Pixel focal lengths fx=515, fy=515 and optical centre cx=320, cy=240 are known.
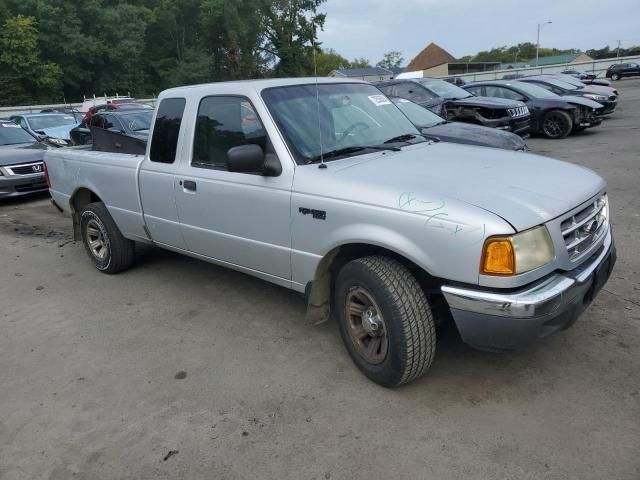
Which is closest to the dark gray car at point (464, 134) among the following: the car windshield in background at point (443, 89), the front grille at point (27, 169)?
the car windshield in background at point (443, 89)

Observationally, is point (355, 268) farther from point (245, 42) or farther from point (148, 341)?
point (245, 42)

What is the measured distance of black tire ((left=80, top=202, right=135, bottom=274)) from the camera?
5.34 m

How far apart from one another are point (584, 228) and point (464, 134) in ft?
16.0

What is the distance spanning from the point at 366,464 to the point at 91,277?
162 inches

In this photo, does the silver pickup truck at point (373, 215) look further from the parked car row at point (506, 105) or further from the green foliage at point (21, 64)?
the green foliage at point (21, 64)

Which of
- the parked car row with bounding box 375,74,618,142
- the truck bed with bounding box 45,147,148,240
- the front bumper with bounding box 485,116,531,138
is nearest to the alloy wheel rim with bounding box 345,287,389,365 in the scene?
the truck bed with bounding box 45,147,148,240

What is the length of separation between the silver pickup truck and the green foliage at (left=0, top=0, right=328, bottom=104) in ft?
140

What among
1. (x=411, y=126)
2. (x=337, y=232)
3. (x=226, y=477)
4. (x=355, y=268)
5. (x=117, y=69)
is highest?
(x=117, y=69)

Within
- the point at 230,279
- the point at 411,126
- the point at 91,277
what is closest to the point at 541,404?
the point at 411,126

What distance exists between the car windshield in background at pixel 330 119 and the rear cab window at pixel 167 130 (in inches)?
40.4

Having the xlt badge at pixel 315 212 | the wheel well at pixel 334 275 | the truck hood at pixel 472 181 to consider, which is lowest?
the wheel well at pixel 334 275

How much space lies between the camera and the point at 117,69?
154ft

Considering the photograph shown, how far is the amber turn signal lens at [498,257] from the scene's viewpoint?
2584 millimetres

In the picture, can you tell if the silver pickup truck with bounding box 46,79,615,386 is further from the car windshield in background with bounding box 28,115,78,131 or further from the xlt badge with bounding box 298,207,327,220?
the car windshield in background with bounding box 28,115,78,131
